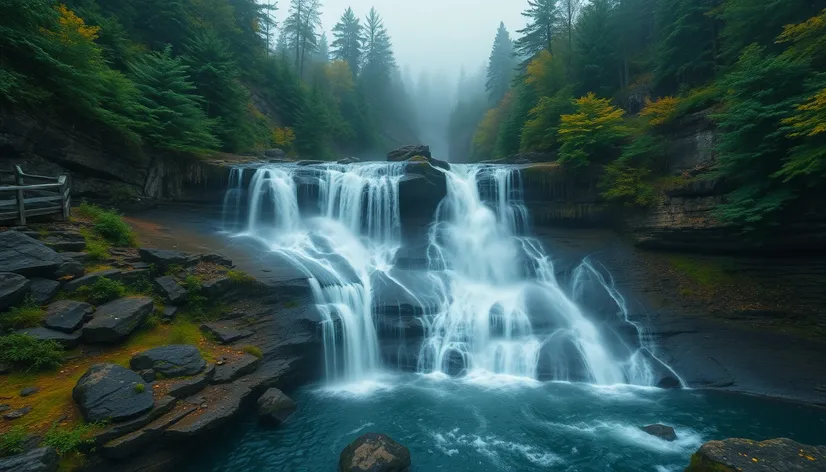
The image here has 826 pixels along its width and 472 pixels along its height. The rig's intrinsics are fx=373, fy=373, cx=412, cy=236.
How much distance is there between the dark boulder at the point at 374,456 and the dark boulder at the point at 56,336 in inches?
230

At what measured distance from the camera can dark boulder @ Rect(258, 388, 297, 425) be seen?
8578 mm

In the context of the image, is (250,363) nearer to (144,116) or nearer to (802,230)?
(144,116)

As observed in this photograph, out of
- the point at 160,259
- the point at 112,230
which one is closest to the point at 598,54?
the point at 160,259

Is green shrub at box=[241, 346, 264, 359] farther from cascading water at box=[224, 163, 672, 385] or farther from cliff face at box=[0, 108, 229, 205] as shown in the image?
cliff face at box=[0, 108, 229, 205]

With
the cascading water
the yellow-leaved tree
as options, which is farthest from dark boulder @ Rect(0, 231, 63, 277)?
the yellow-leaved tree

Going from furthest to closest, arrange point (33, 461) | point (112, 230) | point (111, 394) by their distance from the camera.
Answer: point (112, 230), point (111, 394), point (33, 461)

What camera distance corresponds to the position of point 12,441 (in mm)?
5383

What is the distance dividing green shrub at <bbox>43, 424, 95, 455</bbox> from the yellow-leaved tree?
18.6 metres

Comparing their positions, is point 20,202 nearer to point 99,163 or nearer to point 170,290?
point 170,290

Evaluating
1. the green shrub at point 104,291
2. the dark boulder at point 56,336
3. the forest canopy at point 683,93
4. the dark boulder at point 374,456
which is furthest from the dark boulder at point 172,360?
the forest canopy at point 683,93

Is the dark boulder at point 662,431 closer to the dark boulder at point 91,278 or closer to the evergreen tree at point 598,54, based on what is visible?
the dark boulder at point 91,278

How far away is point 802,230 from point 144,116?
24.5 meters

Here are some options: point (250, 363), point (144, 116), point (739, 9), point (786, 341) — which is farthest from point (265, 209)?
point (739, 9)

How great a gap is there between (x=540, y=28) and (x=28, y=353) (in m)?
38.3
